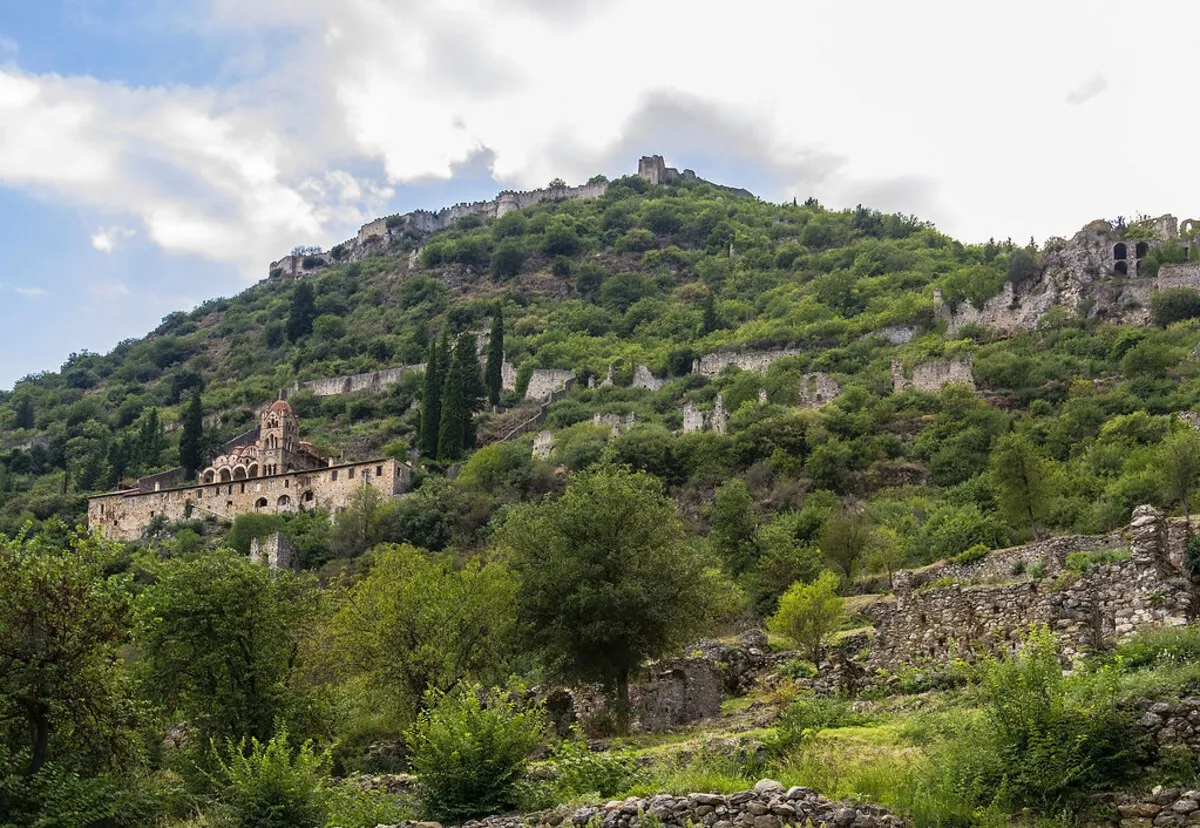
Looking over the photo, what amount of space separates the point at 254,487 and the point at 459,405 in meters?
15.2

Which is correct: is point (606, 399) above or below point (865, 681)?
above

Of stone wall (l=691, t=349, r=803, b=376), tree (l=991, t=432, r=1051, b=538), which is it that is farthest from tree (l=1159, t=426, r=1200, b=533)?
stone wall (l=691, t=349, r=803, b=376)

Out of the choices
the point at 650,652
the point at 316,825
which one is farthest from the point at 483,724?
the point at 650,652

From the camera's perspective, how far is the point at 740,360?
9375cm

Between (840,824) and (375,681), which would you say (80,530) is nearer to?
(375,681)

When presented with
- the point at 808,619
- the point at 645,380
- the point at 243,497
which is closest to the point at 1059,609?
the point at 808,619

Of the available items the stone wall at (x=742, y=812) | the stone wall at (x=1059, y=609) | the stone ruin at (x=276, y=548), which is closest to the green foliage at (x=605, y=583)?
the stone wall at (x=1059, y=609)

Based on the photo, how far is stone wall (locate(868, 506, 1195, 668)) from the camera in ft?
52.0

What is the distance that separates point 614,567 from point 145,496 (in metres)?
68.5

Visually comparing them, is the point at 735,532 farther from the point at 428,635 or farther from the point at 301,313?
the point at 301,313

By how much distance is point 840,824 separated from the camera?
11078 millimetres

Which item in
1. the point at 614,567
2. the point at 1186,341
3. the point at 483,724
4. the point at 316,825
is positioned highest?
the point at 1186,341

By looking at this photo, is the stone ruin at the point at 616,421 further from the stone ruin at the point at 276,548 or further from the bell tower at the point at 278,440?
the bell tower at the point at 278,440

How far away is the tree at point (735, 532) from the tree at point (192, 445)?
55458 millimetres
